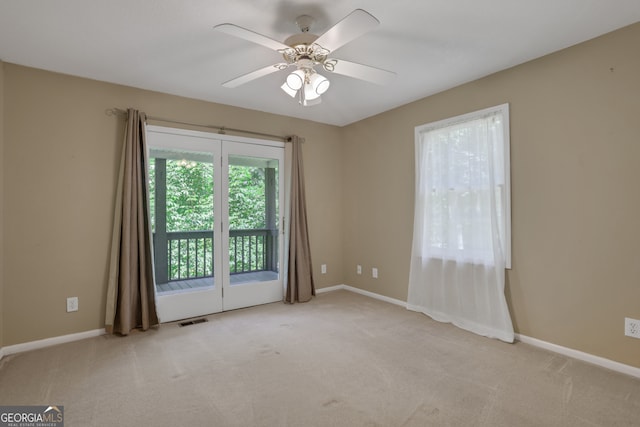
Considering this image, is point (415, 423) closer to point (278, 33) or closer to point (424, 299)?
point (424, 299)

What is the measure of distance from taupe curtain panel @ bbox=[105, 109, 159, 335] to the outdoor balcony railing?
0.24 meters

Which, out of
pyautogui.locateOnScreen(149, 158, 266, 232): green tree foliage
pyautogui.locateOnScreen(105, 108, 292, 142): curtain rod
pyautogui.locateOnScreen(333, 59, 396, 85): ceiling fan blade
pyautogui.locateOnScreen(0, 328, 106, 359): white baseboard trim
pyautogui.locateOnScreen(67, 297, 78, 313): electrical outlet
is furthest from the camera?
pyautogui.locateOnScreen(149, 158, 266, 232): green tree foliage

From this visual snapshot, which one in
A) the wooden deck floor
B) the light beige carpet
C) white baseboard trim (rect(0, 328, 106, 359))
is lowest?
the light beige carpet

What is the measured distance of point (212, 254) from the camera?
3.79 m

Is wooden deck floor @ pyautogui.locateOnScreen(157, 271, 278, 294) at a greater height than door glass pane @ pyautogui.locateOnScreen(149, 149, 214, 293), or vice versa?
door glass pane @ pyautogui.locateOnScreen(149, 149, 214, 293)

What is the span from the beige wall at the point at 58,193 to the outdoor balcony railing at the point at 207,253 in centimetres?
60

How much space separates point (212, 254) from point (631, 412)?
12.2 feet

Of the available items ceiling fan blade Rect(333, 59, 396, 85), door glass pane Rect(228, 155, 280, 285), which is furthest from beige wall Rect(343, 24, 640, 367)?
door glass pane Rect(228, 155, 280, 285)

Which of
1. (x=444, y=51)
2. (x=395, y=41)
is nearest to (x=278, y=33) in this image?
(x=395, y=41)

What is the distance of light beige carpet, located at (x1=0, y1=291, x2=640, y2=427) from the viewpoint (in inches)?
74.1

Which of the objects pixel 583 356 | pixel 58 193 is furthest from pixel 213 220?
pixel 583 356

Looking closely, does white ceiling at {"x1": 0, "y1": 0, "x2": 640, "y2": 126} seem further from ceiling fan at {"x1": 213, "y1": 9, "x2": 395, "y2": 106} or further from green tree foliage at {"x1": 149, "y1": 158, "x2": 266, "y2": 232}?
green tree foliage at {"x1": 149, "y1": 158, "x2": 266, "y2": 232}

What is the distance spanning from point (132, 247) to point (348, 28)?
2810mm

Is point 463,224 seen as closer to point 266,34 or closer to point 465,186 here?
point 465,186
